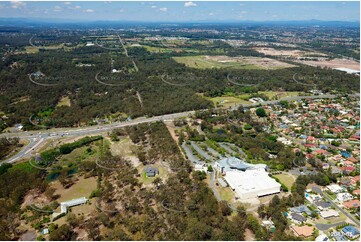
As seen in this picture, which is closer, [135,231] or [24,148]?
[135,231]

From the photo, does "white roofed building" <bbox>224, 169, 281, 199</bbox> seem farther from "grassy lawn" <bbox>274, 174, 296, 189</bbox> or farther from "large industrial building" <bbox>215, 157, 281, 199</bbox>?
"grassy lawn" <bbox>274, 174, 296, 189</bbox>

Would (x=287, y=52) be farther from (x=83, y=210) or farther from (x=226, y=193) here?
(x=83, y=210)

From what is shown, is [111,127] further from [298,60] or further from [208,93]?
[298,60]

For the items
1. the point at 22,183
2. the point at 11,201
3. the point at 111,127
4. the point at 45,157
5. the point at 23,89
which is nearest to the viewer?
the point at 11,201

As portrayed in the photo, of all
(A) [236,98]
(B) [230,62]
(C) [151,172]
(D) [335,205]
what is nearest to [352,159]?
(D) [335,205]

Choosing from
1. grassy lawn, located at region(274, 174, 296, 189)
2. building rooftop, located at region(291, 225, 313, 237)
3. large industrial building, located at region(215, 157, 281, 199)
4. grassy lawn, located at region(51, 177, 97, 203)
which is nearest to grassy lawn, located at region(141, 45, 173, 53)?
large industrial building, located at region(215, 157, 281, 199)

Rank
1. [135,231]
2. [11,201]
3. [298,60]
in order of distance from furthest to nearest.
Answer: [298,60], [11,201], [135,231]

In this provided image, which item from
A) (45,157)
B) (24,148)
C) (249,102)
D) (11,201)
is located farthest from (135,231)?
(249,102)
